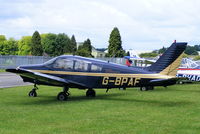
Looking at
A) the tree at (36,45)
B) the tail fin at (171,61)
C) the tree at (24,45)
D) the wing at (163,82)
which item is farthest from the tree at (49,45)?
the wing at (163,82)

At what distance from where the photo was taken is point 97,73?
14.4 meters

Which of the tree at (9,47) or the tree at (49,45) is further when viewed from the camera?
the tree at (9,47)

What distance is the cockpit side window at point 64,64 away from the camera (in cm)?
1469

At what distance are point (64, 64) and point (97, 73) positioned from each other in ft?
5.55

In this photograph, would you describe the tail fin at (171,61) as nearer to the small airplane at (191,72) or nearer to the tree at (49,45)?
the small airplane at (191,72)

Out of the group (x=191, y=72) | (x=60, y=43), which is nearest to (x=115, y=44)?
(x=60, y=43)

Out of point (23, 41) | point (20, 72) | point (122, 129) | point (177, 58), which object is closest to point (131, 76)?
point (177, 58)

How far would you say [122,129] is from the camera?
8.23 metres

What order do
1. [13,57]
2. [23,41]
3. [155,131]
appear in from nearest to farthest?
[155,131]
[13,57]
[23,41]

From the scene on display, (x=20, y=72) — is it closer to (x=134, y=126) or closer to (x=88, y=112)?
(x=88, y=112)

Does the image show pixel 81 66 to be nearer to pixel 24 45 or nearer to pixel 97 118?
pixel 97 118

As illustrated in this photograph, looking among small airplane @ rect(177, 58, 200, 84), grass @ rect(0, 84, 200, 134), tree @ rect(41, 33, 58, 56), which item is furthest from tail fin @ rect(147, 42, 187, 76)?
tree @ rect(41, 33, 58, 56)

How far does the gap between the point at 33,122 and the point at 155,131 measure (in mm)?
3576

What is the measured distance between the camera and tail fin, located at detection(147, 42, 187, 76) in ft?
46.6
